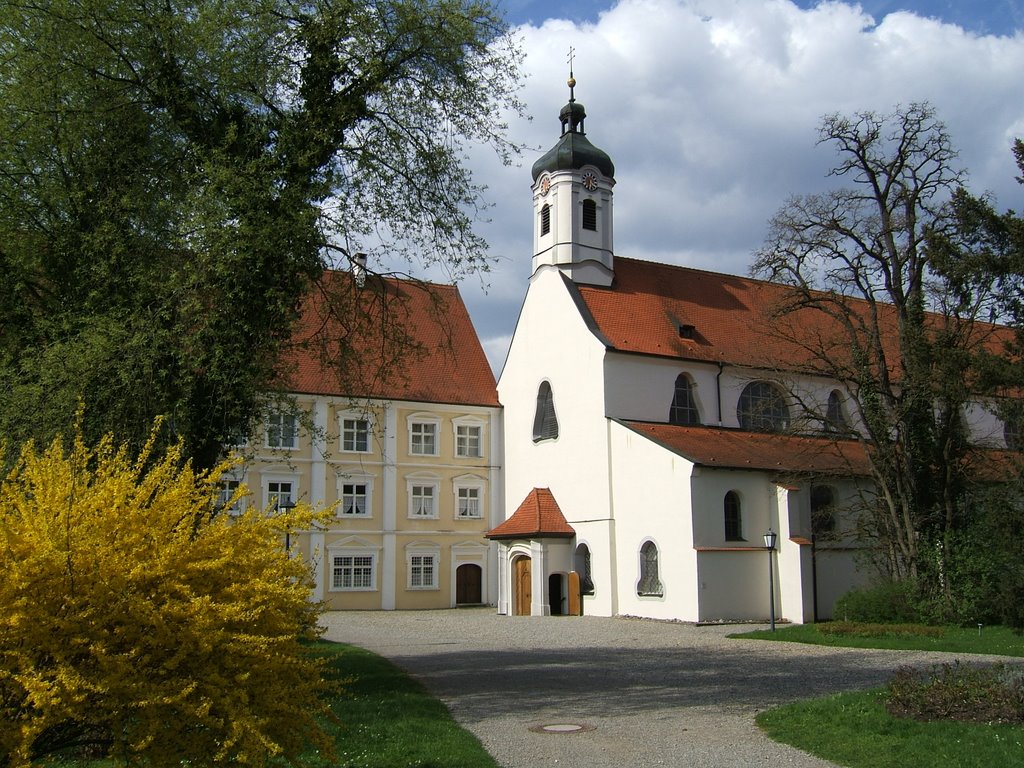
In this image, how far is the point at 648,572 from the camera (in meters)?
28.6

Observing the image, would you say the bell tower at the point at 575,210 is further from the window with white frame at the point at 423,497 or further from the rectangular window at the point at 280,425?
the rectangular window at the point at 280,425

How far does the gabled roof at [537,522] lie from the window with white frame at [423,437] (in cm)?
528

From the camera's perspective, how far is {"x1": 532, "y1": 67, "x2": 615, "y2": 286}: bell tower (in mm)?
34438

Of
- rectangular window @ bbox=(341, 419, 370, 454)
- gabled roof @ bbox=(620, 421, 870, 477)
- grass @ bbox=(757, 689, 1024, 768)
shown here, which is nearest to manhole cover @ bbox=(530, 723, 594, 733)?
grass @ bbox=(757, 689, 1024, 768)

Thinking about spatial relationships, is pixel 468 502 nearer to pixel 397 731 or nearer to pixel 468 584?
pixel 468 584

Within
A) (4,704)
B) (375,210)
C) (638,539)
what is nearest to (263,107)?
(375,210)

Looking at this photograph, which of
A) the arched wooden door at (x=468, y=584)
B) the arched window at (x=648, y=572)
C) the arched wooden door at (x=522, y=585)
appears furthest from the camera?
the arched wooden door at (x=468, y=584)

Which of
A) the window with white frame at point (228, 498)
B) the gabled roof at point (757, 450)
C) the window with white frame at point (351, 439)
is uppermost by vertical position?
the window with white frame at point (351, 439)

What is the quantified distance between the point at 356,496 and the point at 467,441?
16.2ft

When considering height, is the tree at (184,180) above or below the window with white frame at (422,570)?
above

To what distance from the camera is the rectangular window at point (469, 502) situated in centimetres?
3712

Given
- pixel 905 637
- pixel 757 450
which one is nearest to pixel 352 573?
pixel 757 450

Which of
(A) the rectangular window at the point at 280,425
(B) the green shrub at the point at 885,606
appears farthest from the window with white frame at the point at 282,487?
(B) the green shrub at the point at 885,606

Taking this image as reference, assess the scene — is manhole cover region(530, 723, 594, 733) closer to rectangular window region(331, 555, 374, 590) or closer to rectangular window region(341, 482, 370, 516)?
rectangular window region(331, 555, 374, 590)
